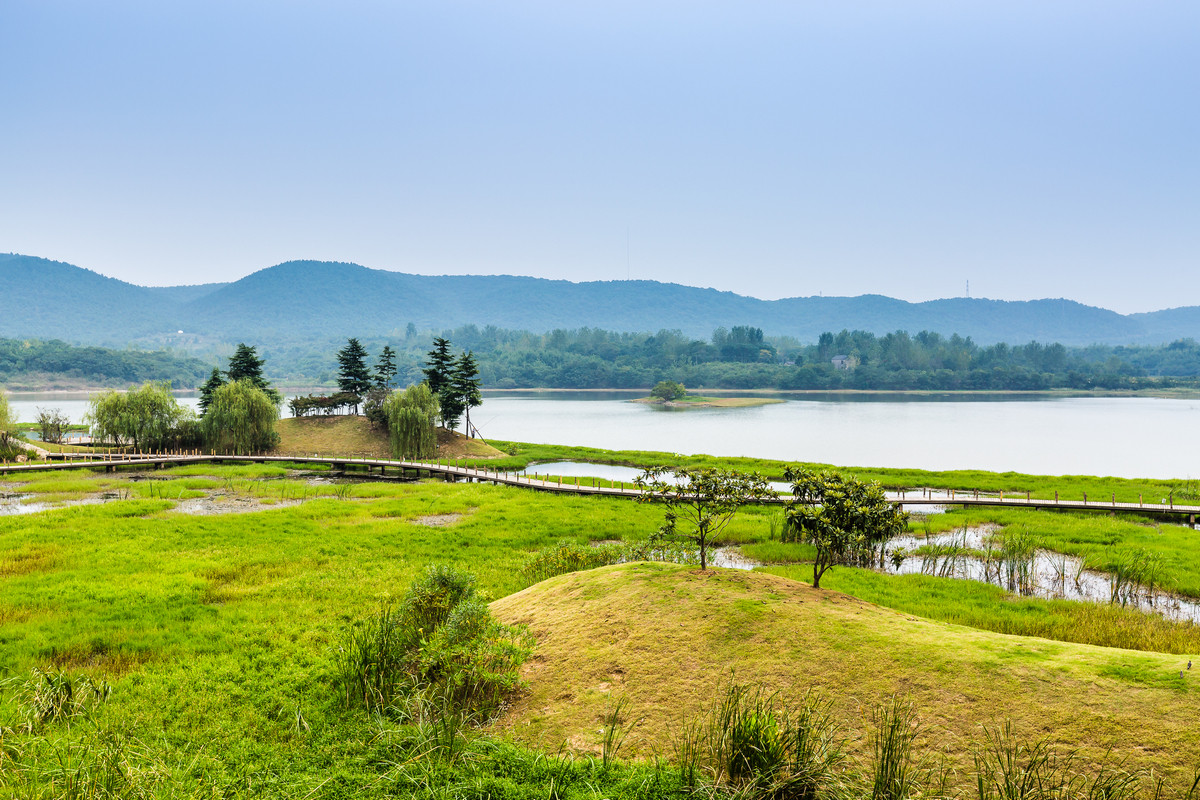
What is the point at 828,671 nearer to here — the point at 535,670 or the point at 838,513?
the point at 535,670

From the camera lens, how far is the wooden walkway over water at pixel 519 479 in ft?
101

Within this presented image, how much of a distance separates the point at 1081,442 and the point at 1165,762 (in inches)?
3553

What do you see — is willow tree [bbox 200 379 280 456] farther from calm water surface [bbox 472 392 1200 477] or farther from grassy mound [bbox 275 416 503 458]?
calm water surface [bbox 472 392 1200 477]

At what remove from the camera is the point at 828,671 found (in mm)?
8648

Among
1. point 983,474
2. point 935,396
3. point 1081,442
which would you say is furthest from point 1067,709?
point 935,396

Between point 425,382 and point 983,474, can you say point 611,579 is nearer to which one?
point 983,474

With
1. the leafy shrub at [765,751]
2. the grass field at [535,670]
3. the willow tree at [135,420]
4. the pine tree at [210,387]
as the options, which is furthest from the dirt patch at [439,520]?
the pine tree at [210,387]

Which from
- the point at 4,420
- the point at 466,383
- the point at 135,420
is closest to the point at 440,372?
the point at 466,383

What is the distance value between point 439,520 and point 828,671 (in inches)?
866

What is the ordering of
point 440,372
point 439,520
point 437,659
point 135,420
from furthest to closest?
1. point 440,372
2. point 135,420
3. point 439,520
4. point 437,659

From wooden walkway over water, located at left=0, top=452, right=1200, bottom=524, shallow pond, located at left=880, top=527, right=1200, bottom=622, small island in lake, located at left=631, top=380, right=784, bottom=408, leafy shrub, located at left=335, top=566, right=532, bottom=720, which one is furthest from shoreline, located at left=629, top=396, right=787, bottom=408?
leafy shrub, located at left=335, top=566, right=532, bottom=720

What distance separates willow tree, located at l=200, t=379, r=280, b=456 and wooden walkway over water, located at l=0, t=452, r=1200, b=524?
6.79 ft

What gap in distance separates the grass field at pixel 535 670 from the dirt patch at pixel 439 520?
285 inches

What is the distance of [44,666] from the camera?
12047 mm
